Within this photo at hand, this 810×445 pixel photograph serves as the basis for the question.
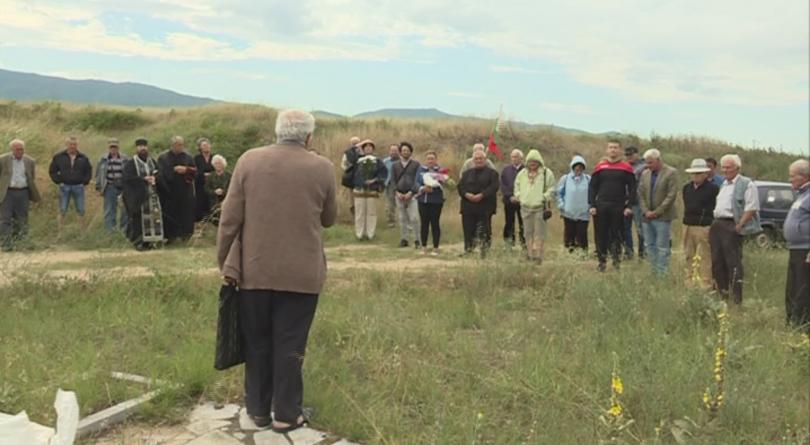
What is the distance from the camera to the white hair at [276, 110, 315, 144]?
13.8 ft

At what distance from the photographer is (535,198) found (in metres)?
10.3

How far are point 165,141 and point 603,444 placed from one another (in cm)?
2043

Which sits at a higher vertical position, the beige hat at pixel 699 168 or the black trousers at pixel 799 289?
the beige hat at pixel 699 168

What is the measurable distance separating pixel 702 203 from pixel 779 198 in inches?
320

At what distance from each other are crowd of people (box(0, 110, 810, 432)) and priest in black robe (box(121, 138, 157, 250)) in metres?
0.02

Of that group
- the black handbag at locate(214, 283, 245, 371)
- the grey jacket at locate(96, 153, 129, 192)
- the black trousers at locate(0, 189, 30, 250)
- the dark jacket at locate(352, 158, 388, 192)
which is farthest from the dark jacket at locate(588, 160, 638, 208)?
the black trousers at locate(0, 189, 30, 250)

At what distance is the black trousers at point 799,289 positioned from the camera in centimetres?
683

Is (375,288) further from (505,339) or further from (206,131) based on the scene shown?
(206,131)

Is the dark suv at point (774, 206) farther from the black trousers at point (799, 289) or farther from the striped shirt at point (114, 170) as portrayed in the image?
the striped shirt at point (114, 170)

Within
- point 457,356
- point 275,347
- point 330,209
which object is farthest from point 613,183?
point 275,347

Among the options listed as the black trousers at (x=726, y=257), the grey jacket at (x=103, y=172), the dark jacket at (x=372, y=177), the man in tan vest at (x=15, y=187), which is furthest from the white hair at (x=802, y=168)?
the man in tan vest at (x=15, y=187)

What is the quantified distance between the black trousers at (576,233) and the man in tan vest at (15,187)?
8221 mm

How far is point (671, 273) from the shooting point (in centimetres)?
846

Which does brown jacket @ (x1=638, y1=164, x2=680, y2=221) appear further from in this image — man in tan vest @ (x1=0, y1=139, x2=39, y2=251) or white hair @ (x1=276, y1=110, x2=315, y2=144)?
man in tan vest @ (x1=0, y1=139, x2=39, y2=251)
